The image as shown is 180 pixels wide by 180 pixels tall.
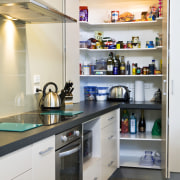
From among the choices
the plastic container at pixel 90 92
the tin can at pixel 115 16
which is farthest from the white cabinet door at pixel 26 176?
the tin can at pixel 115 16

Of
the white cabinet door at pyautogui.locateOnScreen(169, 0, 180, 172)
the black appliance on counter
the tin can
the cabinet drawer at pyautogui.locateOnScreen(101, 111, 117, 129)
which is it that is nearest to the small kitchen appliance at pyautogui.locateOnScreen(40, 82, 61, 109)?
the black appliance on counter

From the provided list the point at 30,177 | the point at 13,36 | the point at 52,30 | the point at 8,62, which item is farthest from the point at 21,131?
the point at 52,30

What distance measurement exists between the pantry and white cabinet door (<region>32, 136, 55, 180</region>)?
236 cm

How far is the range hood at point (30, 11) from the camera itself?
211 centimetres

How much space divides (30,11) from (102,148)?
59.1 inches

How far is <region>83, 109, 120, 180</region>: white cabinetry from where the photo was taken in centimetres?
289

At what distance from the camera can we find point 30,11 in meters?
2.35

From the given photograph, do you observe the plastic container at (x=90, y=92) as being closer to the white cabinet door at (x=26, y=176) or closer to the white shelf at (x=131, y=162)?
the white shelf at (x=131, y=162)

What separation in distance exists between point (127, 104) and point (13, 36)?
6.15ft

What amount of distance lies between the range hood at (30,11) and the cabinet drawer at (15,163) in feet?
3.20

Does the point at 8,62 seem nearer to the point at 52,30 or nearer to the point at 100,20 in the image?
the point at 52,30

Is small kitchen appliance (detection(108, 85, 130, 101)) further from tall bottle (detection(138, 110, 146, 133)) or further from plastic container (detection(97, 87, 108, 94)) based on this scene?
tall bottle (detection(138, 110, 146, 133))

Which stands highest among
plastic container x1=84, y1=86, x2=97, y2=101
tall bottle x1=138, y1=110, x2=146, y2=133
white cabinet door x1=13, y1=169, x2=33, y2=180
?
plastic container x1=84, y1=86, x2=97, y2=101

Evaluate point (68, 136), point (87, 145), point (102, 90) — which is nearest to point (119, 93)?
point (102, 90)
